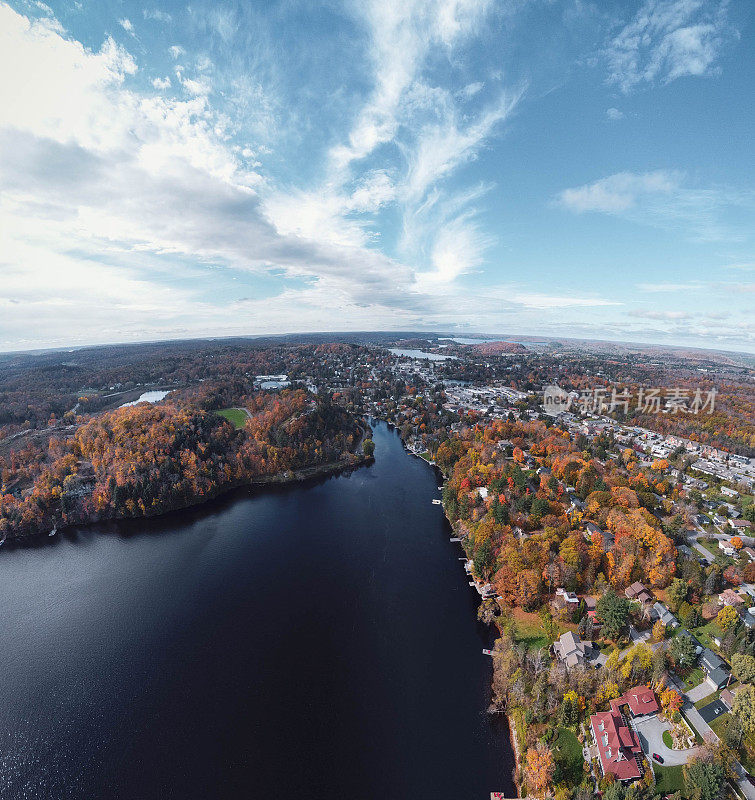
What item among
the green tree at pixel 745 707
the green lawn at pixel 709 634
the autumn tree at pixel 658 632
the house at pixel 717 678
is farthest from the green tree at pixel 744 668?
the autumn tree at pixel 658 632

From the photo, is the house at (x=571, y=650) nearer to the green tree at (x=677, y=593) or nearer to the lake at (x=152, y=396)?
the green tree at (x=677, y=593)

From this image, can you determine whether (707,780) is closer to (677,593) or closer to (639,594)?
(639,594)

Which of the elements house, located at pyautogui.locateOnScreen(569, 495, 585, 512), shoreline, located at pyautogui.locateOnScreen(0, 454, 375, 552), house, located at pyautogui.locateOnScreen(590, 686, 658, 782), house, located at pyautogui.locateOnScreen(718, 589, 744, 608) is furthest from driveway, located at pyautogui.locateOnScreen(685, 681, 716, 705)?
shoreline, located at pyautogui.locateOnScreen(0, 454, 375, 552)

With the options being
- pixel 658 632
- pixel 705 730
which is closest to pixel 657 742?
pixel 705 730

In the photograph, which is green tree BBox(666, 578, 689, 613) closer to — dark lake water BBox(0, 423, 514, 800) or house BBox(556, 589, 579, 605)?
house BBox(556, 589, 579, 605)

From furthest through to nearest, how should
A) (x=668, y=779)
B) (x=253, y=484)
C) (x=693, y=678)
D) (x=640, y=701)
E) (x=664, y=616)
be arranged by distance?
(x=253, y=484)
(x=664, y=616)
(x=693, y=678)
(x=640, y=701)
(x=668, y=779)

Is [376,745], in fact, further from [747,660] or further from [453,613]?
[747,660]
